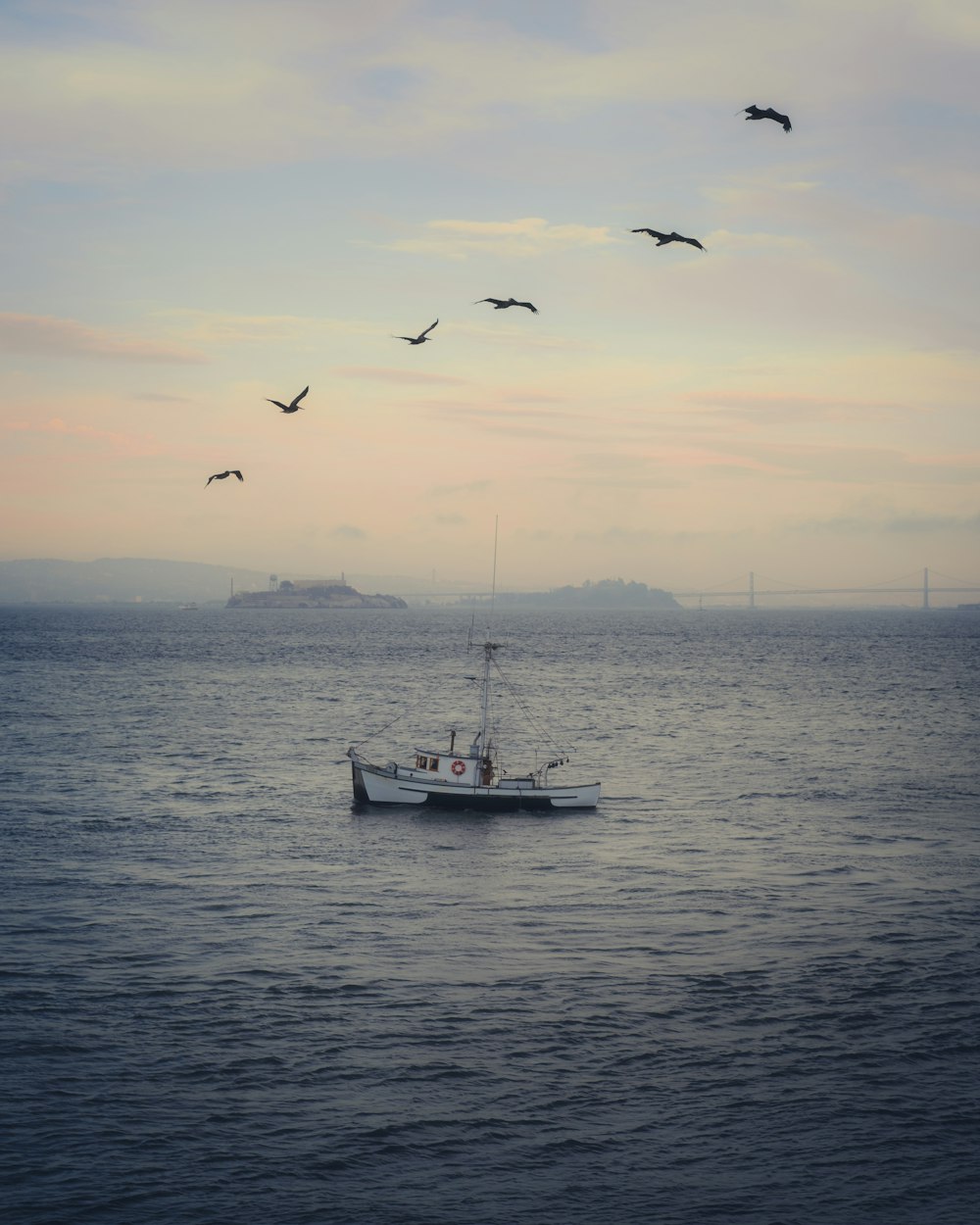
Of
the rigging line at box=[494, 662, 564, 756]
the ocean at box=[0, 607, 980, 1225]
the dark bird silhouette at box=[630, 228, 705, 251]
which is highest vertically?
the dark bird silhouette at box=[630, 228, 705, 251]

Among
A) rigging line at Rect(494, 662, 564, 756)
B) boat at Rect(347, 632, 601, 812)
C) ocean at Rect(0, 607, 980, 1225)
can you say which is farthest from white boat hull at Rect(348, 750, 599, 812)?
rigging line at Rect(494, 662, 564, 756)

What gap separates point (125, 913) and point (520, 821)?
849 inches

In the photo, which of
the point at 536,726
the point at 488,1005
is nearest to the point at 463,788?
the point at 488,1005

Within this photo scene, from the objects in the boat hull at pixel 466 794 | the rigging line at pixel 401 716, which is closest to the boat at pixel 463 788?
the boat hull at pixel 466 794

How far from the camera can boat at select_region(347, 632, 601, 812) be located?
5616 centimetres

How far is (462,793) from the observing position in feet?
184

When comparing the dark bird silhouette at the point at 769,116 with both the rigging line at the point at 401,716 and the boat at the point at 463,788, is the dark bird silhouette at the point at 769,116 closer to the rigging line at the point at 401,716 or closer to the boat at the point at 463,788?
the boat at the point at 463,788

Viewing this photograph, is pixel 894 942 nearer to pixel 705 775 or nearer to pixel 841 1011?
pixel 841 1011

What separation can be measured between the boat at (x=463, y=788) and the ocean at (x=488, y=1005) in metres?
1.25

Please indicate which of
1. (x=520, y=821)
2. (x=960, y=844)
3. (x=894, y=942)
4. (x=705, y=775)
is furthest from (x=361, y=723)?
(x=894, y=942)

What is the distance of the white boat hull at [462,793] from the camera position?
5612cm

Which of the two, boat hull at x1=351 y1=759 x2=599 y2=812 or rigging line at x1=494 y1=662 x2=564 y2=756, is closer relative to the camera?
boat hull at x1=351 y1=759 x2=599 y2=812

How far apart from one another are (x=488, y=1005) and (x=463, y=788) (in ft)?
87.2

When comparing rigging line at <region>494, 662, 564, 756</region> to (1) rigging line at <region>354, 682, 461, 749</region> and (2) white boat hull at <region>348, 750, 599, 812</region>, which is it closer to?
(1) rigging line at <region>354, 682, 461, 749</region>
